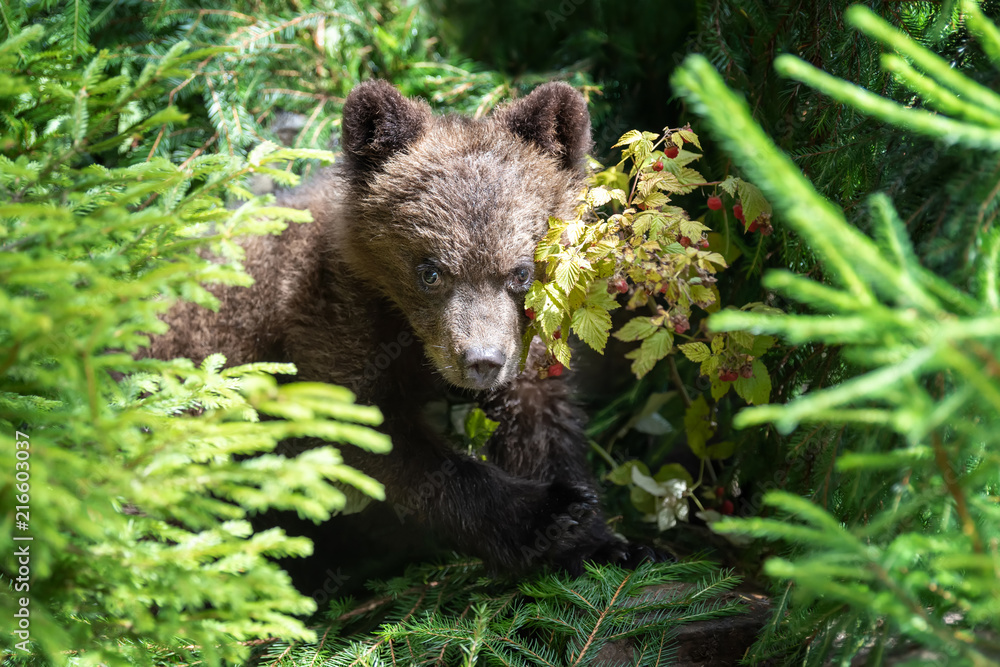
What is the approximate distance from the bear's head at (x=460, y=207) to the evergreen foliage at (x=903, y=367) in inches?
51.8

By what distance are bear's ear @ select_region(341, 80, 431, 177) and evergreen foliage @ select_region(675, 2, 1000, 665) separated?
175 cm

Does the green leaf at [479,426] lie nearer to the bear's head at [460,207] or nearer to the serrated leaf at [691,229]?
the bear's head at [460,207]

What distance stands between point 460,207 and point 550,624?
1.56 metres

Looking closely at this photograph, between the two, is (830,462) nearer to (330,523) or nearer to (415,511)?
(415,511)

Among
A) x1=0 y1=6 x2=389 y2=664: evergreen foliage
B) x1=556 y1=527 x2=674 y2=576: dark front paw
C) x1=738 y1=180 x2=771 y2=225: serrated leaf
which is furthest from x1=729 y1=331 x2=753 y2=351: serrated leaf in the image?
x1=0 y1=6 x2=389 y2=664: evergreen foliage

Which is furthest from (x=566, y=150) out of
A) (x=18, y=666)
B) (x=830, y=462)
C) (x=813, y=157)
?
(x=18, y=666)

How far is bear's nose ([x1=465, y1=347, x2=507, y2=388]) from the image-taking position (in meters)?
2.45

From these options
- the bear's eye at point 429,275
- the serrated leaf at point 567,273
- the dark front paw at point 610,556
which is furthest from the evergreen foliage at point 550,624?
the bear's eye at point 429,275

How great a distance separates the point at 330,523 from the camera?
11.6ft

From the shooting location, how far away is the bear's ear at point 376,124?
2822 mm

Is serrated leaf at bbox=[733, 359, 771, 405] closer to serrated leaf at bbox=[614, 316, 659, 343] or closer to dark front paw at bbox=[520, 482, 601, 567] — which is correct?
serrated leaf at bbox=[614, 316, 659, 343]

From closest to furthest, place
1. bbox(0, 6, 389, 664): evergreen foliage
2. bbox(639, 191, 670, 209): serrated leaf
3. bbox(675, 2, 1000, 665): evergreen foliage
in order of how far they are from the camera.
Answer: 1. bbox(675, 2, 1000, 665): evergreen foliage
2. bbox(0, 6, 389, 664): evergreen foliage
3. bbox(639, 191, 670, 209): serrated leaf

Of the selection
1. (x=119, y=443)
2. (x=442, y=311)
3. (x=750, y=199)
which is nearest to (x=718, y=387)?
(x=750, y=199)

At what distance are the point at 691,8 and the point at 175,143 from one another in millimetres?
2746
